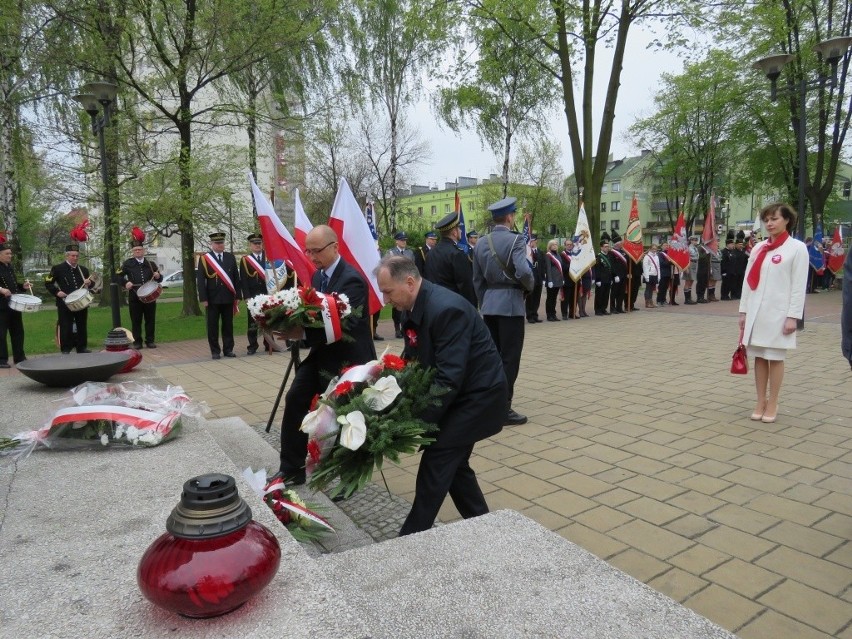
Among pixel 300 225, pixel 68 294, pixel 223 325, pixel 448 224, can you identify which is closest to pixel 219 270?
pixel 223 325

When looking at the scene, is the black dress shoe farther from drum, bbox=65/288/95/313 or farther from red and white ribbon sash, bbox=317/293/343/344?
drum, bbox=65/288/95/313

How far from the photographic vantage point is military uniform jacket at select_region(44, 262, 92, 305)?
1025 centimetres

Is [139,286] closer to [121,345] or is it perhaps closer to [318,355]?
[121,345]

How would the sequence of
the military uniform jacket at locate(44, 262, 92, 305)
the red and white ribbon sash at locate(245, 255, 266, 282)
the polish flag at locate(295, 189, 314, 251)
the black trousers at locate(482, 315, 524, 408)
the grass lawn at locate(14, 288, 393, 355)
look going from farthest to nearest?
the grass lawn at locate(14, 288, 393, 355) < the red and white ribbon sash at locate(245, 255, 266, 282) < the military uniform jacket at locate(44, 262, 92, 305) < the polish flag at locate(295, 189, 314, 251) < the black trousers at locate(482, 315, 524, 408)

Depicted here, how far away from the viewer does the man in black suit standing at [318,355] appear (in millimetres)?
4145

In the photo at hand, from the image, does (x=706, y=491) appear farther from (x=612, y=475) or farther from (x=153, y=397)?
(x=153, y=397)

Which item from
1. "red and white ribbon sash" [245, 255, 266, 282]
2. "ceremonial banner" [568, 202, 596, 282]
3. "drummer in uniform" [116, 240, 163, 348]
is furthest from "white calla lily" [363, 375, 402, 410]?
"ceremonial banner" [568, 202, 596, 282]

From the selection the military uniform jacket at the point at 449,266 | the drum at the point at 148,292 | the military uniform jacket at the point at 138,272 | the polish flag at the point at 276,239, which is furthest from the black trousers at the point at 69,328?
the military uniform jacket at the point at 449,266

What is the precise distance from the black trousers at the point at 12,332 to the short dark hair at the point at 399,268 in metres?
8.63

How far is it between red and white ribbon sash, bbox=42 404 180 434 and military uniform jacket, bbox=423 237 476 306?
3.54 m

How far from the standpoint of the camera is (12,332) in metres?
9.36

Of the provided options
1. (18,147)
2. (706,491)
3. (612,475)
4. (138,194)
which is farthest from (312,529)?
(18,147)

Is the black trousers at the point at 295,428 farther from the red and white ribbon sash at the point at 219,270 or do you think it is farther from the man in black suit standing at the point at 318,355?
the red and white ribbon sash at the point at 219,270

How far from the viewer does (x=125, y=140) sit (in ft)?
48.9
